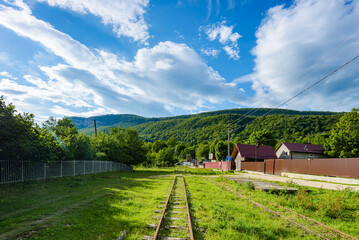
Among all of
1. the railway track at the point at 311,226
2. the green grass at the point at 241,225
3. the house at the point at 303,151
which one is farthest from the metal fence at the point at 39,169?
the house at the point at 303,151

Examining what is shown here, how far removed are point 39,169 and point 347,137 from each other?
45.9 metres

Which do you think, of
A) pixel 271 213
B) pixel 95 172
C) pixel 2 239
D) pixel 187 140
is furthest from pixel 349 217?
pixel 187 140

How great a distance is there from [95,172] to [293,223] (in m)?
24.9

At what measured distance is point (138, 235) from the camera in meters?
5.21

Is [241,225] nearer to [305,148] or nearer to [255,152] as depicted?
[255,152]

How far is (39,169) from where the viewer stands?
1510 cm

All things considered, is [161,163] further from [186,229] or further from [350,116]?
[186,229]

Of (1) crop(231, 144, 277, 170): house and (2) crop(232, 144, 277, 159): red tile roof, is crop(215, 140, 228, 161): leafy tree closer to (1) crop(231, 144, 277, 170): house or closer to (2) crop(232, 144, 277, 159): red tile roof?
(1) crop(231, 144, 277, 170): house

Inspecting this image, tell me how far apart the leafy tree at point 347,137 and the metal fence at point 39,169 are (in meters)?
41.9

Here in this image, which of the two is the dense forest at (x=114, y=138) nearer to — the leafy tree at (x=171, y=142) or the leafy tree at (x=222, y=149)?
the leafy tree at (x=222, y=149)

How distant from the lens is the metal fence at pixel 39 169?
12281 mm

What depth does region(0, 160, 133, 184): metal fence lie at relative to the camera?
40.3ft

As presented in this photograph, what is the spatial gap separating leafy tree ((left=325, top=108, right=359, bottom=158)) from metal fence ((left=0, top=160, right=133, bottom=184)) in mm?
41945

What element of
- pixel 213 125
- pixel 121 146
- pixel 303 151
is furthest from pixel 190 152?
pixel 121 146
